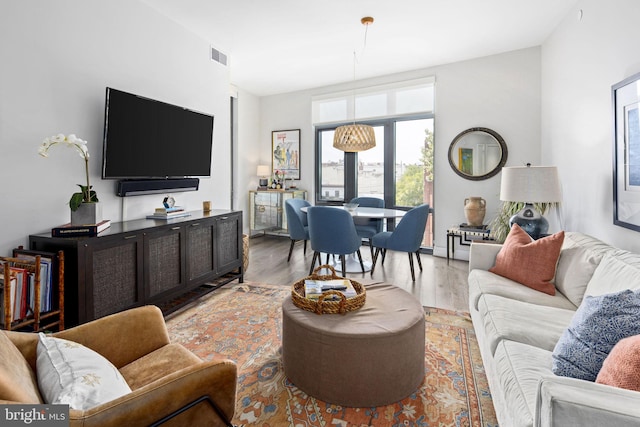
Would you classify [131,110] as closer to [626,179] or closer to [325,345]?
[325,345]

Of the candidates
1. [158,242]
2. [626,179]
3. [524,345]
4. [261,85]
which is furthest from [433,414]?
[261,85]

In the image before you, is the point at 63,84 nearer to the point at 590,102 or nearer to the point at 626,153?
the point at 626,153

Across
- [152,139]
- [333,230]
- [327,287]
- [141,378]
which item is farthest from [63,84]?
[333,230]

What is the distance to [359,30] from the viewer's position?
375 cm

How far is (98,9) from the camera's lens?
2.76 metres

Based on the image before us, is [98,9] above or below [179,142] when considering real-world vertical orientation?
above

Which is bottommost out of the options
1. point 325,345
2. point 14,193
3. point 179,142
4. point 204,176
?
point 325,345

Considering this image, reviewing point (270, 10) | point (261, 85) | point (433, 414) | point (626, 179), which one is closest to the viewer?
point (433, 414)

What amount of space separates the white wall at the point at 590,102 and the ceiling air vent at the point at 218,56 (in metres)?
3.86

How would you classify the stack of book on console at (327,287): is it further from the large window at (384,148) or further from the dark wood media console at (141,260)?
the large window at (384,148)

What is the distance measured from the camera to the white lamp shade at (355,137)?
415 cm

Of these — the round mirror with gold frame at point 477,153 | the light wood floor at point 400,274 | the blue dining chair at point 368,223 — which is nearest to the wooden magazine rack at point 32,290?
the light wood floor at point 400,274

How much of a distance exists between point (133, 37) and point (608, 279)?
13.3ft

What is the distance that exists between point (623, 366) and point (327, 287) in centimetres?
137
